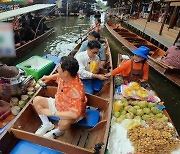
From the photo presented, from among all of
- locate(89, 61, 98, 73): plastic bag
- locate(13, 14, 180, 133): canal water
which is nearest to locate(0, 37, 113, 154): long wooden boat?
locate(89, 61, 98, 73): plastic bag

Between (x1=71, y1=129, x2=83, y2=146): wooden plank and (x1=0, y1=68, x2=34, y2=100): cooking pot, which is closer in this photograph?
(x1=71, y1=129, x2=83, y2=146): wooden plank

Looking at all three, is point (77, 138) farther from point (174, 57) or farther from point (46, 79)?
point (174, 57)

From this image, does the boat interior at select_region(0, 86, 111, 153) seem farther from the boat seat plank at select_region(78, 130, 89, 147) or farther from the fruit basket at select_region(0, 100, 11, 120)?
the fruit basket at select_region(0, 100, 11, 120)

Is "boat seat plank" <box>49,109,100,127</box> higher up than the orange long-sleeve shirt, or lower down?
lower down

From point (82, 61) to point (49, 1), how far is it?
75.6 ft

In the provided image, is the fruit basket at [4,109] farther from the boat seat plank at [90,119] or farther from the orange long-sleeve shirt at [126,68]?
A: the orange long-sleeve shirt at [126,68]

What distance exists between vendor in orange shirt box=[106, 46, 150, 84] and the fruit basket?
2.35 meters

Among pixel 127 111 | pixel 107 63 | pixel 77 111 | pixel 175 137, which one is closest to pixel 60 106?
pixel 77 111

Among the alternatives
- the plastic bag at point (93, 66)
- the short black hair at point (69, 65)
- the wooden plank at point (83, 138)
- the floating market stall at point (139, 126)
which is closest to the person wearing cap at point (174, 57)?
the floating market stall at point (139, 126)

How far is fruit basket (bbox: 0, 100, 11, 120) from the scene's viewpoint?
11.8 ft

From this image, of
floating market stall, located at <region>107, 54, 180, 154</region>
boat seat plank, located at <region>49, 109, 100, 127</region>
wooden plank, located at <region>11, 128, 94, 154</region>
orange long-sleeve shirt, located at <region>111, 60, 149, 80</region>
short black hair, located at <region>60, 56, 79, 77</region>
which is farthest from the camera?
orange long-sleeve shirt, located at <region>111, 60, 149, 80</region>

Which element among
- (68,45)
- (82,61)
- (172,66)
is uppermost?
(82,61)

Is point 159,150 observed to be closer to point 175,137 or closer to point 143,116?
point 175,137

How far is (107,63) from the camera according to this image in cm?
615
